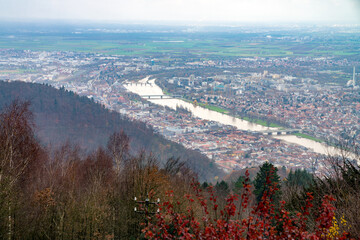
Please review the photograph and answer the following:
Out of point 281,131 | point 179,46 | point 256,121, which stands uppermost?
Result: point 179,46

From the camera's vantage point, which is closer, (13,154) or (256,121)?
(13,154)

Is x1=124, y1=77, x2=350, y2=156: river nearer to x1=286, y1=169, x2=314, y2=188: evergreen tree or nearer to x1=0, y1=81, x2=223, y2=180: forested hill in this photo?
x1=0, y1=81, x2=223, y2=180: forested hill

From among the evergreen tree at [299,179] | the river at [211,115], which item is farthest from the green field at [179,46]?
the evergreen tree at [299,179]

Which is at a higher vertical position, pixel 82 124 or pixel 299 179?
pixel 299 179

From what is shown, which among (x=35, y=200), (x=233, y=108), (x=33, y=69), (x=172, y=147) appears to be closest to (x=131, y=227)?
(x=35, y=200)

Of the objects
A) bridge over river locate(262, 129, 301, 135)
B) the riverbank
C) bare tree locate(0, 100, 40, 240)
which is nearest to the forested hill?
bridge over river locate(262, 129, 301, 135)

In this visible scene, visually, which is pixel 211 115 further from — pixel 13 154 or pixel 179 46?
pixel 179 46

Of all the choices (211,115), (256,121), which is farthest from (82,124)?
(256,121)

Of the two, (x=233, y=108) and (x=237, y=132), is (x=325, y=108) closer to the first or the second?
(x=233, y=108)

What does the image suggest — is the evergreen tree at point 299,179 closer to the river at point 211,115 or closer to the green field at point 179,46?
the river at point 211,115
